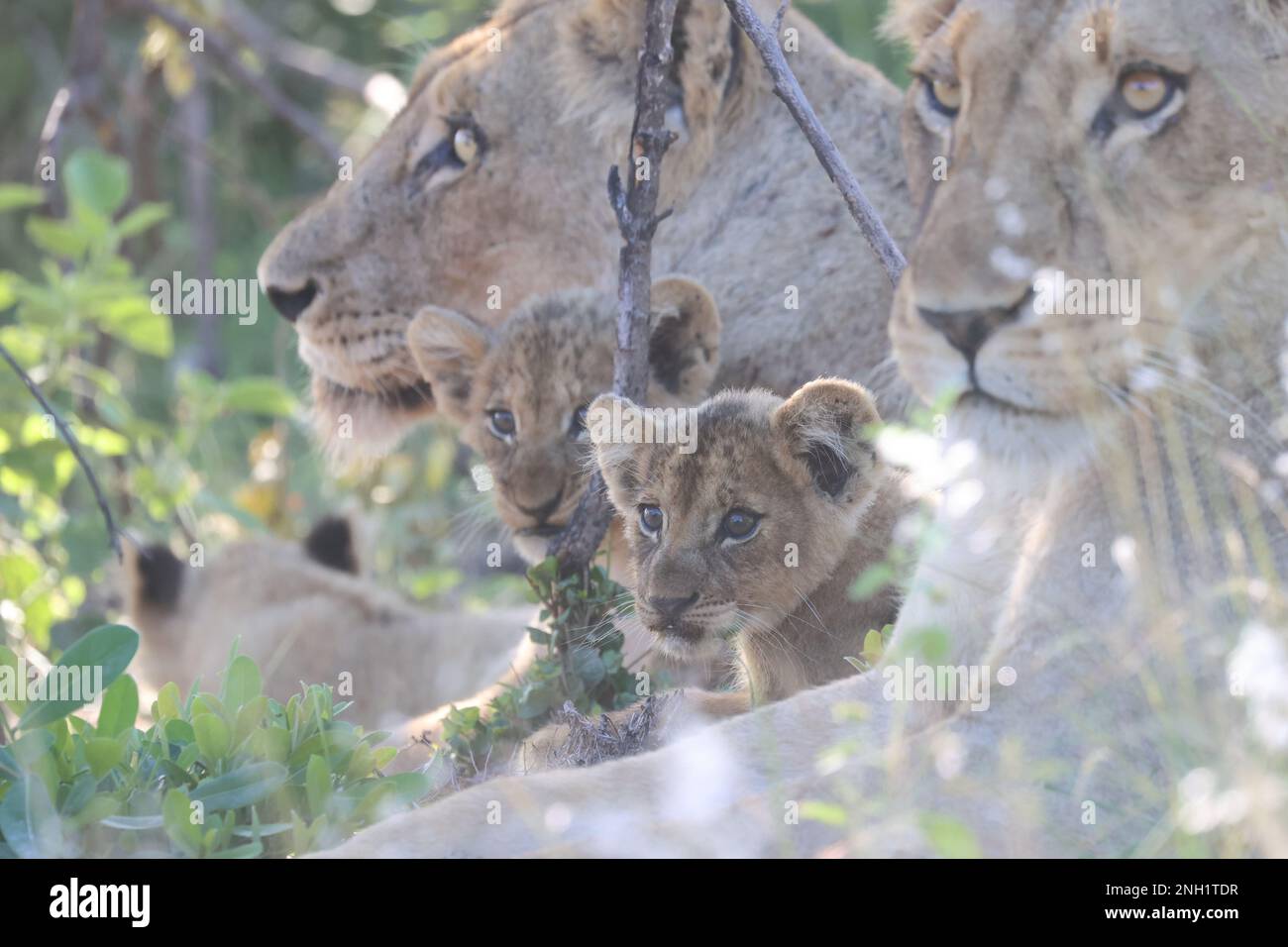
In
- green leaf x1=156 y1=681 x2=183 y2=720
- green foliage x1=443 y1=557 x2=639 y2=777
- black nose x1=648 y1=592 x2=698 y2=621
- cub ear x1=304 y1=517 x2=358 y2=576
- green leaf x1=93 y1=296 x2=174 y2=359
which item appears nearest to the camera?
green leaf x1=156 y1=681 x2=183 y2=720

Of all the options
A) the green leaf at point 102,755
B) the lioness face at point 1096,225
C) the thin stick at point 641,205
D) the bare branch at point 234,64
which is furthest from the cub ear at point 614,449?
the bare branch at point 234,64

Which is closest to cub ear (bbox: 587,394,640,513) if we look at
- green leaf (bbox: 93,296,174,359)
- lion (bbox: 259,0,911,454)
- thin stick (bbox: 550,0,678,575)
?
thin stick (bbox: 550,0,678,575)

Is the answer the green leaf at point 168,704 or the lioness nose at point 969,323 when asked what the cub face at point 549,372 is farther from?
the lioness nose at point 969,323

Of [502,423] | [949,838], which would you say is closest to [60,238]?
[502,423]

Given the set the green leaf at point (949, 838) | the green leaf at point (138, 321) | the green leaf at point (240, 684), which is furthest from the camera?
the green leaf at point (138, 321)

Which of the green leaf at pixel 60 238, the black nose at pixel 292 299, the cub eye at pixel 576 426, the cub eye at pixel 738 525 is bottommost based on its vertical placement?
the cub eye at pixel 738 525

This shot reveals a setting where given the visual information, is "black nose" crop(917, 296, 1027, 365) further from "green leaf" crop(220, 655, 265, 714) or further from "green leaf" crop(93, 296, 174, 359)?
"green leaf" crop(93, 296, 174, 359)

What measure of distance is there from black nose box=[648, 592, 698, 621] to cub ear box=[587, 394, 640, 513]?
0.92 ft

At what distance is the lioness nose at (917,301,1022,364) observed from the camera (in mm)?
2449

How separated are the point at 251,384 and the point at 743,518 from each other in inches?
104

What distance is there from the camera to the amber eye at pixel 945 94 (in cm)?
282

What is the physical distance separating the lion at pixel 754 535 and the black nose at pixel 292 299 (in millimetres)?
1189
